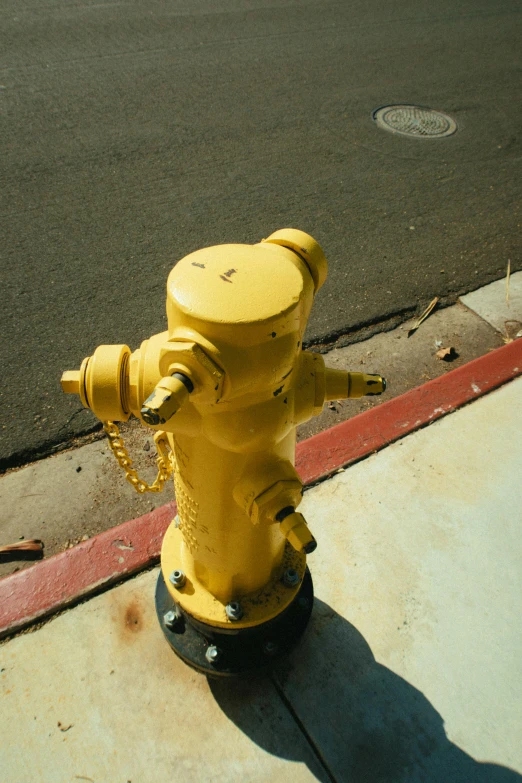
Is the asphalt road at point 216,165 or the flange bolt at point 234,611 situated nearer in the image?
the flange bolt at point 234,611

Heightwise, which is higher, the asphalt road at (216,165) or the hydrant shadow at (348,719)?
the asphalt road at (216,165)

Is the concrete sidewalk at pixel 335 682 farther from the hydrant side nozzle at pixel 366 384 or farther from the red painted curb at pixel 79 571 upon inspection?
the hydrant side nozzle at pixel 366 384

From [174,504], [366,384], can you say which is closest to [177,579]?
[174,504]

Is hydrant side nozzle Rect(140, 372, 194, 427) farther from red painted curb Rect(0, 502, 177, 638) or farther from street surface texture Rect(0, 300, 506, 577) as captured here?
street surface texture Rect(0, 300, 506, 577)

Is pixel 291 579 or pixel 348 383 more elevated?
pixel 348 383

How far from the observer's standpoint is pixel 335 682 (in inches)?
74.0

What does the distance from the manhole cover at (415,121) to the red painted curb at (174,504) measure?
3.48m

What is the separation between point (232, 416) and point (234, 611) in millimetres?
822

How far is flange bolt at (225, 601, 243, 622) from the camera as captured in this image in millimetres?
1710

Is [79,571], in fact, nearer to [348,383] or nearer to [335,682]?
[335,682]

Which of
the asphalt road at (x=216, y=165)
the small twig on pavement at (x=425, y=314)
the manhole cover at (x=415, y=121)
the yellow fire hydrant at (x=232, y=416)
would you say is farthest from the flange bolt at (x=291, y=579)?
the manhole cover at (x=415, y=121)

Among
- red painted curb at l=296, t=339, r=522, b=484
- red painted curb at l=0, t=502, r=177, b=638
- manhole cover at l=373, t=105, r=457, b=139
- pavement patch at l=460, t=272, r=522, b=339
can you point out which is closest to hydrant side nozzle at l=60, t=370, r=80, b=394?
red painted curb at l=0, t=502, r=177, b=638

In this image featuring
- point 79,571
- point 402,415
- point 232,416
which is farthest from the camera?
point 402,415

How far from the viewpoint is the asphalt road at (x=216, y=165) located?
3557 mm
